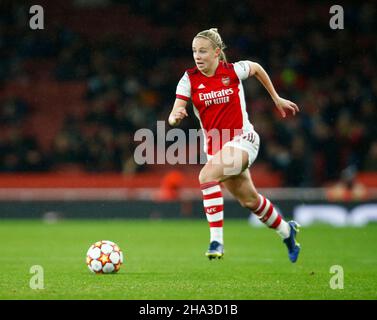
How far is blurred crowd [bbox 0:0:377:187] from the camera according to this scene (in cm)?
1945

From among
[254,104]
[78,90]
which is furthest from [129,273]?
[78,90]

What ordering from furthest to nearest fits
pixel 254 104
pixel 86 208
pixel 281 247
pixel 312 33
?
pixel 312 33
pixel 254 104
pixel 86 208
pixel 281 247

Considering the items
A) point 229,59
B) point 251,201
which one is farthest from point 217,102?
point 229,59

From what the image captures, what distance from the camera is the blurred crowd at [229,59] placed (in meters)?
19.5

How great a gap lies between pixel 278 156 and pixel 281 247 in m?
6.88

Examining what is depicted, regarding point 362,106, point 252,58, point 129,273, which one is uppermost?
point 252,58

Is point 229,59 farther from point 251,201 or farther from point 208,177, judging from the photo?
point 208,177

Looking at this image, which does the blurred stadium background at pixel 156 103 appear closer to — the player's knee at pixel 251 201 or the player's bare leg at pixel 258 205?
the player's bare leg at pixel 258 205

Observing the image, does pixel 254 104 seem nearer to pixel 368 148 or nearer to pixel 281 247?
pixel 368 148

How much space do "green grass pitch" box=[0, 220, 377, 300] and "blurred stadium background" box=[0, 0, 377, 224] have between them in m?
1.26

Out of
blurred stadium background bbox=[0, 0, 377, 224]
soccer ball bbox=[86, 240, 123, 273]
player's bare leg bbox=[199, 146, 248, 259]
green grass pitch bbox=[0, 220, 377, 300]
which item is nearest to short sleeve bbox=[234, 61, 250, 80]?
player's bare leg bbox=[199, 146, 248, 259]

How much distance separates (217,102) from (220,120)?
0.18 meters

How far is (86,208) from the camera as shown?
18953 millimetres

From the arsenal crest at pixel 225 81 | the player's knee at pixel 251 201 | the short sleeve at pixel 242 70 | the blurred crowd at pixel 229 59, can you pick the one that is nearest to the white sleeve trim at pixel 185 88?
the arsenal crest at pixel 225 81
